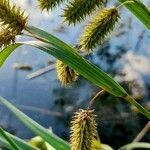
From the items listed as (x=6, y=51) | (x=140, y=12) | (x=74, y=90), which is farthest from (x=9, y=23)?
(x=74, y=90)

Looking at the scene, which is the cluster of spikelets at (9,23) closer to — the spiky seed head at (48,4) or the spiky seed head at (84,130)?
the spiky seed head at (48,4)

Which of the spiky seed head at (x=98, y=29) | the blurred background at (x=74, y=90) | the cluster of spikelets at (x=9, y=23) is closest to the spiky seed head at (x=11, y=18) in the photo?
the cluster of spikelets at (x=9, y=23)

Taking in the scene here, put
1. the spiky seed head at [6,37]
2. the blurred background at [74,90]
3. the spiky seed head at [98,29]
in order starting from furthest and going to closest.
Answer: the blurred background at [74,90] < the spiky seed head at [98,29] < the spiky seed head at [6,37]

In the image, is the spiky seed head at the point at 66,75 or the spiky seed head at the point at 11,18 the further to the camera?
the spiky seed head at the point at 66,75

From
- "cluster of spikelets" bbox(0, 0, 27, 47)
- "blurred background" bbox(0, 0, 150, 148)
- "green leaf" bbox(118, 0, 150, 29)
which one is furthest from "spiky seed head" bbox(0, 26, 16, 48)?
"blurred background" bbox(0, 0, 150, 148)

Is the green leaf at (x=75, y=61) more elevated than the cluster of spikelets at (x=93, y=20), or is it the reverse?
the cluster of spikelets at (x=93, y=20)

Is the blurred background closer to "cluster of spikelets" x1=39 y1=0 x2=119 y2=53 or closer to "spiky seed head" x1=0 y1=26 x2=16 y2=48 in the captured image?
"cluster of spikelets" x1=39 y1=0 x2=119 y2=53

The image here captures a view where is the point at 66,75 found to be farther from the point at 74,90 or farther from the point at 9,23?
the point at 74,90

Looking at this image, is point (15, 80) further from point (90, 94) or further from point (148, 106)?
point (148, 106)
